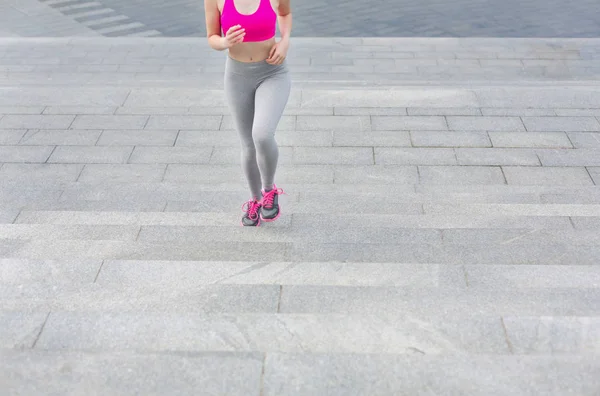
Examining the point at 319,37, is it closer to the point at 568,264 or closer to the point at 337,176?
the point at 337,176

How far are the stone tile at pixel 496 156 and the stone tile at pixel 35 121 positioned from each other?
3.74 meters

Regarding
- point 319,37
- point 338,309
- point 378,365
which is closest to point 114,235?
point 338,309

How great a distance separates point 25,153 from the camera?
6.19m

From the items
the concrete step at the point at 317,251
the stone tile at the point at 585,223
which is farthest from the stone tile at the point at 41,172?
the stone tile at the point at 585,223

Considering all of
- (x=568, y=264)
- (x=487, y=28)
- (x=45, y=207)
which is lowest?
(x=487, y=28)

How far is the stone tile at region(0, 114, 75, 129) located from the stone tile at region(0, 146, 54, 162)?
57cm

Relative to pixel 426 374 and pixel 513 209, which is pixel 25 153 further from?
pixel 426 374

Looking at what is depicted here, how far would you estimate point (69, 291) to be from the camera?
3.71 meters

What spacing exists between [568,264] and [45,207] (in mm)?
3530

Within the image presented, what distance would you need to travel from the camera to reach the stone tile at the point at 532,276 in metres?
3.71

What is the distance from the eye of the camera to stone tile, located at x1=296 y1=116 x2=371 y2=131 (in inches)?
267

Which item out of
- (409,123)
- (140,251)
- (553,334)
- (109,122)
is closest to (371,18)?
(409,123)

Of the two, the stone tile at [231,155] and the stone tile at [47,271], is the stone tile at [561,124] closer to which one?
the stone tile at [231,155]

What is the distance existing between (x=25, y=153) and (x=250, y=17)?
3050 mm
